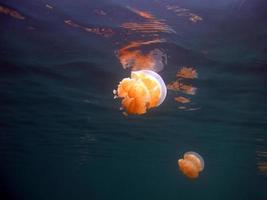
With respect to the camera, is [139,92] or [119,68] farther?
[119,68]

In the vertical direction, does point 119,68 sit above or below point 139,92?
above

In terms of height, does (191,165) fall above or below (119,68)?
below

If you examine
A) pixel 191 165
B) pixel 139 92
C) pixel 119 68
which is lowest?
pixel 139 92

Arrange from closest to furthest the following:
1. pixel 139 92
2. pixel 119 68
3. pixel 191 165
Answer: pixel 139 92 < pixel 191 165 < pixel 119 68

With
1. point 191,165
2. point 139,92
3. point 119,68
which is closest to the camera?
point 139,92

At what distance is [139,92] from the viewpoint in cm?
676

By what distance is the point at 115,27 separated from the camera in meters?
8.74

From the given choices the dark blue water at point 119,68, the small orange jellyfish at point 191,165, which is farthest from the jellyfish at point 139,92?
the small orange jellyfish at point 191,165

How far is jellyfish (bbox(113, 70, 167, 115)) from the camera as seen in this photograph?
22.2 ft

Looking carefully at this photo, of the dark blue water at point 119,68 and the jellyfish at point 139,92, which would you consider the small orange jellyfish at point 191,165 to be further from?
the jellyfish at point 139,92

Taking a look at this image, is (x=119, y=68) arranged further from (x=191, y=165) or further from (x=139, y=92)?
(x=139, y=92)

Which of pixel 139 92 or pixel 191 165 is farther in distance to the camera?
pixel 191 165

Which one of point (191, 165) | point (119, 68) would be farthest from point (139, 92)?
point (191, 165)

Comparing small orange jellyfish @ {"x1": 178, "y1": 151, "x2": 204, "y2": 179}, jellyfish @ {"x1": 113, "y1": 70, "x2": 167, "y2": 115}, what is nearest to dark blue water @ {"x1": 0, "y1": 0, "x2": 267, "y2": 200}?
jellyfish @ {"x1": 113, "y1": 70, "x2": 167, "y2": 115}
